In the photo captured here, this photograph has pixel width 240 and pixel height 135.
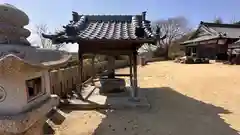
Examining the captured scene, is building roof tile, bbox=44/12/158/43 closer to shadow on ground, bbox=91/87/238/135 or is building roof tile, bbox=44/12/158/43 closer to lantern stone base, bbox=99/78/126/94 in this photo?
lantern stone base, bbox=99/78/126/94

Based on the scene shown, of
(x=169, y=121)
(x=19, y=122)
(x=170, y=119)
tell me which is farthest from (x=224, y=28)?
(x=19, y=122)

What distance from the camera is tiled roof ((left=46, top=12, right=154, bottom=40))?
7199mm

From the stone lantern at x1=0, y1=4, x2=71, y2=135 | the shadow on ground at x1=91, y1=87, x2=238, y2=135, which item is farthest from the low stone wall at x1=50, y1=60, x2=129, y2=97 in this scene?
the stone lantern at x1=0, y1=4, x2=71, y2=135

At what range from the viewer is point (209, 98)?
9102 mm

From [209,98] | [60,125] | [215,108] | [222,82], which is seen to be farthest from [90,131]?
[222,82]

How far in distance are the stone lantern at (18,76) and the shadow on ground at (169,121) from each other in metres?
2.68

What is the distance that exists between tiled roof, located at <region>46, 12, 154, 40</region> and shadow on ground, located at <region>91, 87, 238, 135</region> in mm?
2497

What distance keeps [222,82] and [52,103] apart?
11412 mm

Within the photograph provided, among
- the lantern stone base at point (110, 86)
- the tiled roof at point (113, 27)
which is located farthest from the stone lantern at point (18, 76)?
the lantern stone base at point (110, 86)

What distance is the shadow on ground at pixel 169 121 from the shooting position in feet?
17.5

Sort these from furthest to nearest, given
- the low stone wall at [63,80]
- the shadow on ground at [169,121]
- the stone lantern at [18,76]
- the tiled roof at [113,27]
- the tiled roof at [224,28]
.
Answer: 1. the tiled roof at [224,28]
2. the low stone wall at [63,80]
3. the tiled roof at [113,27]
4. the shadow on ground at [169,121]
5. the stone lantern at [18,76]

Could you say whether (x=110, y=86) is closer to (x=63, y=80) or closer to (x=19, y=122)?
(x=63, y=80)

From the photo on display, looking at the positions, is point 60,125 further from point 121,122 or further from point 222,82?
point 222,82

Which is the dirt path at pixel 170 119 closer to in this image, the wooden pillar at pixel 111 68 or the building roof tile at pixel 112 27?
the wooden pillar at pixel 111 68
